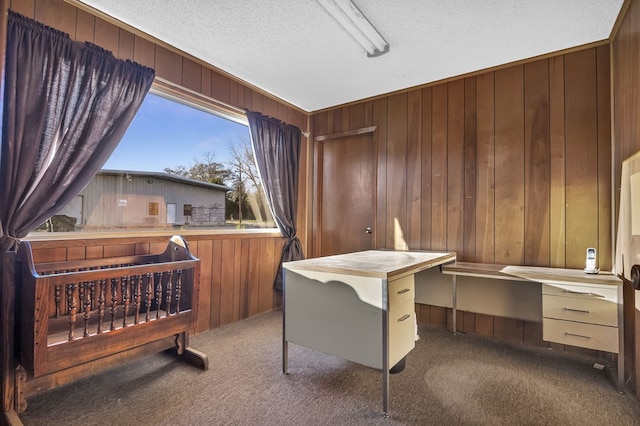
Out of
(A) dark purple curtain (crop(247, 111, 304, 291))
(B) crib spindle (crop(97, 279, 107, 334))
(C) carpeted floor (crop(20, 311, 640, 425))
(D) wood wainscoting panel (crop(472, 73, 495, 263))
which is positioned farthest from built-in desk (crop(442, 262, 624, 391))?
(B) crib spindle (crop(97, 279, 107, 334))

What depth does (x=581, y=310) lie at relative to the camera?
2084 mm

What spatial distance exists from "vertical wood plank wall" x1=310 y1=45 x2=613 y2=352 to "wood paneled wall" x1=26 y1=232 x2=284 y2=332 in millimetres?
1321

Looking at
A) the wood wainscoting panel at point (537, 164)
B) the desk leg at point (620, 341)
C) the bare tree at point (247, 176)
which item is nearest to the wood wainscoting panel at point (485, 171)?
the wood wainscoting panel at point (537, 164)

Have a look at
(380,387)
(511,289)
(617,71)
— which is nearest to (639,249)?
(511,289)

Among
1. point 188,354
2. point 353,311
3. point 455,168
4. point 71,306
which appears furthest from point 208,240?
point 455,168

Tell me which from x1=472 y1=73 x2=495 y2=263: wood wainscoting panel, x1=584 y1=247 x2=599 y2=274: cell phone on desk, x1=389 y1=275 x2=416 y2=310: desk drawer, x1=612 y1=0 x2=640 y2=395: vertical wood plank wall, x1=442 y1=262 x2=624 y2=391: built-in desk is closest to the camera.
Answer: x1=389 y1=275 x2=416 y2=310: desk drawer

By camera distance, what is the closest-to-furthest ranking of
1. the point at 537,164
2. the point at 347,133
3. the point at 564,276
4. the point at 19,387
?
the point at 19,387 → the point at 564,276 → the point at 537,164 → the point at 347,133

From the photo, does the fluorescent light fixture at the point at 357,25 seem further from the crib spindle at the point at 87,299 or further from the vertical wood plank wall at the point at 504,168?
the crib spindle at the point at 87,299

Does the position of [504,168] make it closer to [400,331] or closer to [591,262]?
[591,262]

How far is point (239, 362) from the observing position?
2.28 metres

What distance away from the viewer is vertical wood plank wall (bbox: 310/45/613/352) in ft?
8.20

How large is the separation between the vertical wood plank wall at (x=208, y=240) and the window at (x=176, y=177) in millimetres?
161

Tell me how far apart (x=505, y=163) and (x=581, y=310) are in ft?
4.32

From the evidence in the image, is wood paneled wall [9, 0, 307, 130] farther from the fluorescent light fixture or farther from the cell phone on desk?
the cell phone on desk
